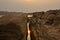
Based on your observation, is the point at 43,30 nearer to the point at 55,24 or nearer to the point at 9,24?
the point at 55,24

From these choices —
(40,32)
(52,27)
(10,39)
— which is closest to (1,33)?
(10,39)

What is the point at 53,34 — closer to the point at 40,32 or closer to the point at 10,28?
the point at 40,32

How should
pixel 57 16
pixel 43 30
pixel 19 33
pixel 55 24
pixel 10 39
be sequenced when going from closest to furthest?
pixel 10 39 < pixel 19 33 < pixel 43 30 < pixel 55 24 < pixel 57 16

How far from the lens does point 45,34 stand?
3.55ft

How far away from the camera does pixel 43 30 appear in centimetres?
116

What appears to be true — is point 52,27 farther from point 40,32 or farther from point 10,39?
point 10,39

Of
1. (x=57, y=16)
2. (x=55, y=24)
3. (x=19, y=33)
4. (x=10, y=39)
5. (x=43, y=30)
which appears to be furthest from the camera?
(x=57, y=16)

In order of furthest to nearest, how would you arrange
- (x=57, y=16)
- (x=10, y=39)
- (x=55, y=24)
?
(x=57, y=16) < (x=55, y=24) < (x=10, y=39)

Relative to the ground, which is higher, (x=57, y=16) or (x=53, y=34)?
(x=57, y=16)

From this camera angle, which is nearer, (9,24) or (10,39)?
(10,39)

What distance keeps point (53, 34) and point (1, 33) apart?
1.51 ft

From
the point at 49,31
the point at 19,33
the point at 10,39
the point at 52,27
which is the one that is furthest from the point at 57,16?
the point at 10,39

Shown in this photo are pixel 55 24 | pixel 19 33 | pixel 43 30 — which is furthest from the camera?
pixel 55 24

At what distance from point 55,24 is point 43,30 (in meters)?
0.19
